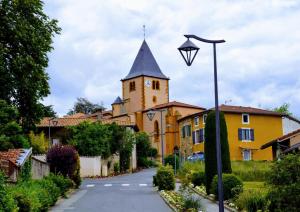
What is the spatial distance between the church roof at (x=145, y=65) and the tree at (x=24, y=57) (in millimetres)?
80842

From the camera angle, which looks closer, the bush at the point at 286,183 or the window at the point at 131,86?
the bush at the point at 286,183

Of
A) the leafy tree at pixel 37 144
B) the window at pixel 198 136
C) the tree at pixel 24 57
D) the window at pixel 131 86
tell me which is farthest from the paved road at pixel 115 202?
the window at pixel 131 86

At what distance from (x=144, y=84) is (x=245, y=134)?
38.0 meters

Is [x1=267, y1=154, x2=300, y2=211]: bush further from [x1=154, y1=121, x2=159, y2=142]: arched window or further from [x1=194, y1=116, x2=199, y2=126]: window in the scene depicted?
[x1=154, y1=121, x2=159, y2=142]: arched window

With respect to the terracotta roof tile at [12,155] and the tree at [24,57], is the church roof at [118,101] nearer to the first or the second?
the tree at [24,57]

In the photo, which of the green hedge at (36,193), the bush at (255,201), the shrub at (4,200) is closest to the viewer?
the shrub at (4,200)

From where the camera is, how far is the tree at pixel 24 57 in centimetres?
3148

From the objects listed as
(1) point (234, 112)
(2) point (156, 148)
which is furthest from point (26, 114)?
(2) point (156, 148)

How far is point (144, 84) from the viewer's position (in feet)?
370

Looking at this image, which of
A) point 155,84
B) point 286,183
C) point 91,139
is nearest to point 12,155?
point 286,183

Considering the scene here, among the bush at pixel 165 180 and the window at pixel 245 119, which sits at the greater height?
the window at pixel 245 119

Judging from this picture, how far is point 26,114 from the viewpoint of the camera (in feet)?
108

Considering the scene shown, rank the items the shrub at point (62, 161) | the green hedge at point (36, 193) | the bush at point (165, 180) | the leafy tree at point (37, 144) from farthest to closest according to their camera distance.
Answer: the leafy tree at point (37, 144)
the shrub at point (62, 161)
the bush at point (165, 180)
the green hedge at point (36, 193)

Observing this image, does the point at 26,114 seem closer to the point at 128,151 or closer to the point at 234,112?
the point at 128,151
